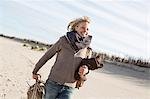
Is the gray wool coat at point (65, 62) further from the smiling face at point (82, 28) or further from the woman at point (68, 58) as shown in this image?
the smiling face at point (82, 28)

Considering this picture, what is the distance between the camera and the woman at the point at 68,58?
5.76 m

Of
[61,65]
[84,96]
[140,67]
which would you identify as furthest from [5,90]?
[140,67]

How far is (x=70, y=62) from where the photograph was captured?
19.0 feet

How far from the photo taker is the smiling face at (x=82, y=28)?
5.73 metres

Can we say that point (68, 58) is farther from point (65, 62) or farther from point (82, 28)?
point (82, 28)

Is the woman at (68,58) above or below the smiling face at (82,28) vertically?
below

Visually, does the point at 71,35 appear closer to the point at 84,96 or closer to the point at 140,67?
the point at 84,96

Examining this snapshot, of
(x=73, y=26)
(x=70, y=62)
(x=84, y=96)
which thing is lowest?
(x=84, y=96)

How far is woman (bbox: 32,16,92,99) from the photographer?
576 cm

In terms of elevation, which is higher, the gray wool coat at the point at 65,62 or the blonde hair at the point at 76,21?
the blonde hair at the point at 76,21

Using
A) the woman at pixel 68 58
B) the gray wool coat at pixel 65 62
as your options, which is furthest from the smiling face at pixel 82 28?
the gray wool coat at pixel 65 62

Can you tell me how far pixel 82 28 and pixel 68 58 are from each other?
41 cm

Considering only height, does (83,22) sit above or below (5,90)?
above

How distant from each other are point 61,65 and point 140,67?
1162 inches
